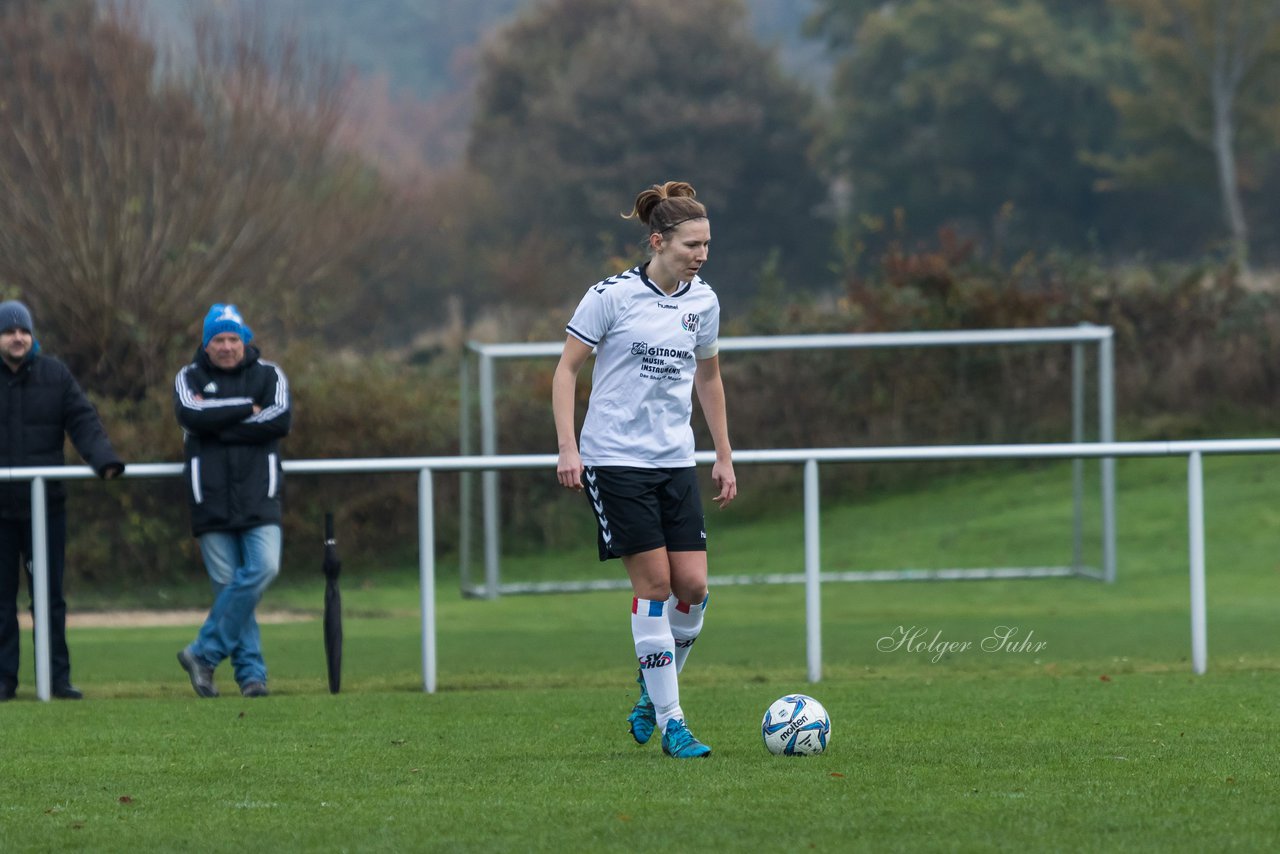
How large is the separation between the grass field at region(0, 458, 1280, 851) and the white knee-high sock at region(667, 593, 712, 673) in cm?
37

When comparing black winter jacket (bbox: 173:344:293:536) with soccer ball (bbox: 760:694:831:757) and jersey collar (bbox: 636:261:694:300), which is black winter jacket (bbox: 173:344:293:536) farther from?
soccer ball (bbox: 760:694:831:757)

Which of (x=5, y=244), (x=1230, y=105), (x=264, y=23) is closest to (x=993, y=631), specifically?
(x=5, y=244)

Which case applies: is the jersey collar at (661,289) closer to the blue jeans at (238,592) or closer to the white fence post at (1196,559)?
the blue jeans at (238,592)

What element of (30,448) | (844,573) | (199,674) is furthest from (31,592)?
(844,573)

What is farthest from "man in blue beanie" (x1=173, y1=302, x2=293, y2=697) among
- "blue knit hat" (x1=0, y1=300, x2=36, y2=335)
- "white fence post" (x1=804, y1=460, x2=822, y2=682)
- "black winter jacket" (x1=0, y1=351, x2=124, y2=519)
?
"white fence post" (x1=804, y1=460, x2=822, y2=682)

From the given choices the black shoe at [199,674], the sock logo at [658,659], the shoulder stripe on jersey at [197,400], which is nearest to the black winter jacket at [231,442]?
the shoulder stripe on jersey at [197,400]

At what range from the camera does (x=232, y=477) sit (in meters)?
8.59

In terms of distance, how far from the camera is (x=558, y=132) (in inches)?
1807

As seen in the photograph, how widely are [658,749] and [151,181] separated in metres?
13.1

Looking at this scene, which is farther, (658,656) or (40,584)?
(40,584)

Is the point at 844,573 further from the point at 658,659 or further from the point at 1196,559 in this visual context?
the point at 658,659

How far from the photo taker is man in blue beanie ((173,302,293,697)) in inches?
336

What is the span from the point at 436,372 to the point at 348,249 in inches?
86.3

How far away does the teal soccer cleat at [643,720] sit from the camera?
6445 mm
